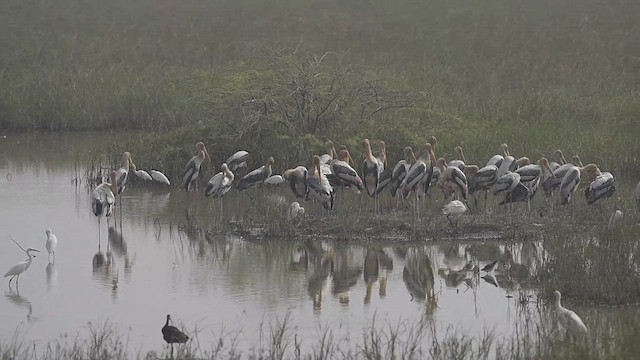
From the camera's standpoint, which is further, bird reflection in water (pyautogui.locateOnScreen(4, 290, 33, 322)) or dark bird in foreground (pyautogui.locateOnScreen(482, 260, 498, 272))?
dark bird in foreground (pyautogui.locateOnScreen(482, 260, 498, 272))

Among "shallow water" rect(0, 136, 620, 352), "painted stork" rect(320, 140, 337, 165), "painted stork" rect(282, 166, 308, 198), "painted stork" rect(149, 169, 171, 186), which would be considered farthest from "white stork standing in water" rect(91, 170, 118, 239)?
"painted stork" rect(320, 140, 337, 165)

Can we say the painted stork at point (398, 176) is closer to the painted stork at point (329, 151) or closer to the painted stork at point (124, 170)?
the painted stork at point (329, 151)

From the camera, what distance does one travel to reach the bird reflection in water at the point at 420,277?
12.3 m

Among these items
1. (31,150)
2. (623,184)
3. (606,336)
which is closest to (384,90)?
(623,184)

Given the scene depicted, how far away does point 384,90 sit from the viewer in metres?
19.8

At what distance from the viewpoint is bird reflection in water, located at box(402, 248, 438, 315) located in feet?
40.4

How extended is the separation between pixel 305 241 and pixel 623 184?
16.8 ft

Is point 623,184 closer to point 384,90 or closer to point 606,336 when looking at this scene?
point 384,90

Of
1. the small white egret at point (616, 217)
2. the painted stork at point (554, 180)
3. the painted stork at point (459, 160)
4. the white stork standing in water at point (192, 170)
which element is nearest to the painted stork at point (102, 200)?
the white stork standing in water at point (192, 170)

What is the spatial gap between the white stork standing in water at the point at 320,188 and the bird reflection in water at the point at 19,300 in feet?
13.6

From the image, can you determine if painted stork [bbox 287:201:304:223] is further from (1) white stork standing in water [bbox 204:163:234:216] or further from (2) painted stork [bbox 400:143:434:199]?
(1) white stork standing in water [bbox 204:163:234:216]

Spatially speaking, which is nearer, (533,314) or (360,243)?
(533,314)

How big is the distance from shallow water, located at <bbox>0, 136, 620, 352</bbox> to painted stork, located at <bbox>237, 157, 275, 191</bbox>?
0.91 ft

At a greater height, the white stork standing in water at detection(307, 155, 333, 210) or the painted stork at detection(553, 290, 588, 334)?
the white stork standing in water at detection(307, 155, 333, 210)
